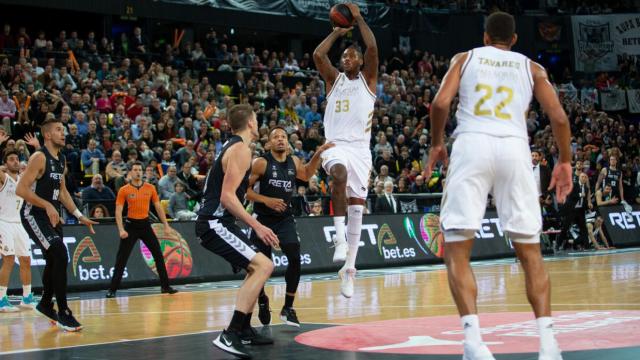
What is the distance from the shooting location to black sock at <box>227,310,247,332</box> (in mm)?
8070

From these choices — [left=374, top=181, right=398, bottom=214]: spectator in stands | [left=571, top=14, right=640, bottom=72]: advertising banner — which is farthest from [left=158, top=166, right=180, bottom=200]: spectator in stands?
[left=571, top=14, right=640, bottom=72]: advertising banner

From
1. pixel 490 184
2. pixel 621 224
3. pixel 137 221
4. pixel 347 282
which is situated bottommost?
pixel 621 224

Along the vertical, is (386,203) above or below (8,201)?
below

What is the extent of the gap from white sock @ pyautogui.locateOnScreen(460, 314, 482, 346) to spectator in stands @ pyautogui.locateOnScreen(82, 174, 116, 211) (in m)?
12.3

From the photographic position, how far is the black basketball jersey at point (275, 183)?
10422mm

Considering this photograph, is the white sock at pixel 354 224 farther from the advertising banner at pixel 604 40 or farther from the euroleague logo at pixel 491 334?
the advertising banner at pixel 604 40

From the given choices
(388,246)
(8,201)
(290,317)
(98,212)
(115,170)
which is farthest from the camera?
(388,246)

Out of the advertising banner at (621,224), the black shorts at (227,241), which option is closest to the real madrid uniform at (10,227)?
the black shorts at (227,241)

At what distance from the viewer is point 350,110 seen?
10.8 metres

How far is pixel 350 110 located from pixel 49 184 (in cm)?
349

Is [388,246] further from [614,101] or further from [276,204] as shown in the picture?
[614,101]

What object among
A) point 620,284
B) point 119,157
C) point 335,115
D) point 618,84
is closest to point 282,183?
point 335,115

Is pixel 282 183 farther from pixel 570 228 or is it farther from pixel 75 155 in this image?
pixel 570 228

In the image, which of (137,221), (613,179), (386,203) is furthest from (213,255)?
(613,179)
